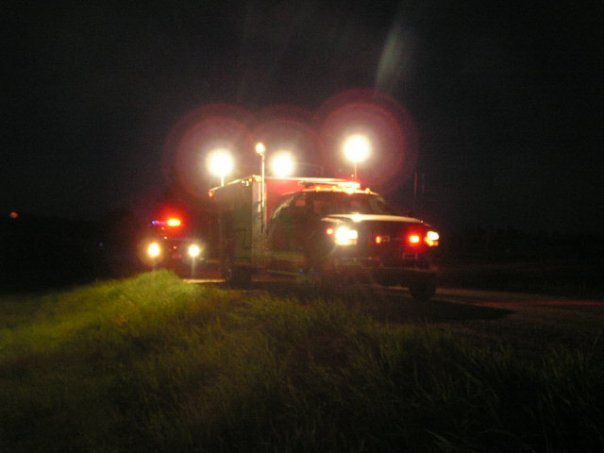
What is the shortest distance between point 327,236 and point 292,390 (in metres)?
8.08

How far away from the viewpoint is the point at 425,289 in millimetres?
15352

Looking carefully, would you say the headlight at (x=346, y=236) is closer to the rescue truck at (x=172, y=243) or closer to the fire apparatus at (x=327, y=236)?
the fire apparatus at (x=327, y=236)

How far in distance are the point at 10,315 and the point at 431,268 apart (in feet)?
36.6

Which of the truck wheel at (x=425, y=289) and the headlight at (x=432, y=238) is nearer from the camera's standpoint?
the headlight at (x=432, y=238)

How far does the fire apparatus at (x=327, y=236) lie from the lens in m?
14.2

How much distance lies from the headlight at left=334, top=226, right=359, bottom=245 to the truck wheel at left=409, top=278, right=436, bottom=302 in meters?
1.84

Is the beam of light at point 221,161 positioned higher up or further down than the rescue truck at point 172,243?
higher up

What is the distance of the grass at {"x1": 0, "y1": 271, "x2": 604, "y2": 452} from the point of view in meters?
5.38

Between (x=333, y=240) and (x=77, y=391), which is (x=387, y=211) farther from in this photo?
(x=77, y=391)

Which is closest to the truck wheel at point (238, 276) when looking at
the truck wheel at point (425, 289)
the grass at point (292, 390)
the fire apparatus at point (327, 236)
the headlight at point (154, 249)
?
the fire apparatus at point (327, 236)

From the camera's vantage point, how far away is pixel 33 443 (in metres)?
8.02

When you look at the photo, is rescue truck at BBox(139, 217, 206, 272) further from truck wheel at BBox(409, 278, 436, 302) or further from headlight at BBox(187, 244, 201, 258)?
truck wheel at BBox(409, 278, 436, 302)

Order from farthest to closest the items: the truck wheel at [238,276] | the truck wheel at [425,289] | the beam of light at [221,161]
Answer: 1. the beam of light at [221,161]
2. the truck wheel at [238,276]
3. the truck wheel at [425,289]

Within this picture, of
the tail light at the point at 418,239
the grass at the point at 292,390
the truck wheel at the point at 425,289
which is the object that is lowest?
the grass at the point at 292,390
